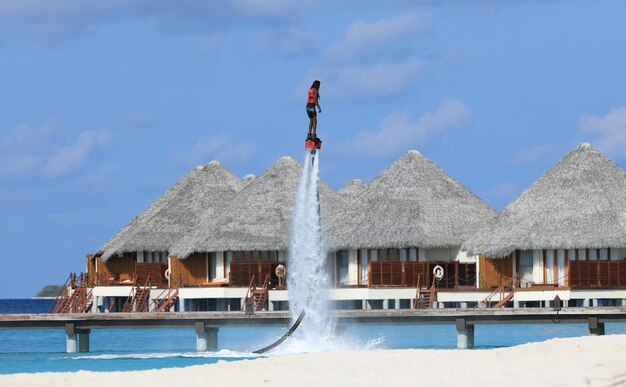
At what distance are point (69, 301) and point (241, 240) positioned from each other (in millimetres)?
8284

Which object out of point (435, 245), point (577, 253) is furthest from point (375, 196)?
point (577, 253)

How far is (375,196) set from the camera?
6084cm

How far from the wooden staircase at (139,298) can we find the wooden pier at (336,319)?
10.8 m

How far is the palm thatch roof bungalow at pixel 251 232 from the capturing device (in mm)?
61094

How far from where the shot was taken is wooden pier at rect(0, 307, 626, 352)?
45.7 m

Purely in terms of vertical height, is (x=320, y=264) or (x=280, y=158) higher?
(x=280, y=158)

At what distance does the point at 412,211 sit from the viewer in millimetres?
59750

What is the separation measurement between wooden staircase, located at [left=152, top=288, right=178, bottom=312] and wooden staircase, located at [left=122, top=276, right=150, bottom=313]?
44 cm

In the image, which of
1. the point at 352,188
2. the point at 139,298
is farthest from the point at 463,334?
the point at 352,188

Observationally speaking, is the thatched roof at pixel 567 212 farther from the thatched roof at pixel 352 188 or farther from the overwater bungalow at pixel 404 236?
the thatched roof at pixel 352 188

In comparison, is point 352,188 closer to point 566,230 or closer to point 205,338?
point 566,230

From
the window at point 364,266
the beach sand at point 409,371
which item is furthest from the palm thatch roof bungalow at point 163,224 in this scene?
the beach sand at point 409,371

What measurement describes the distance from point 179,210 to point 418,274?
41.0 ft

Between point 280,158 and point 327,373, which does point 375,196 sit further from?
point 327,373
